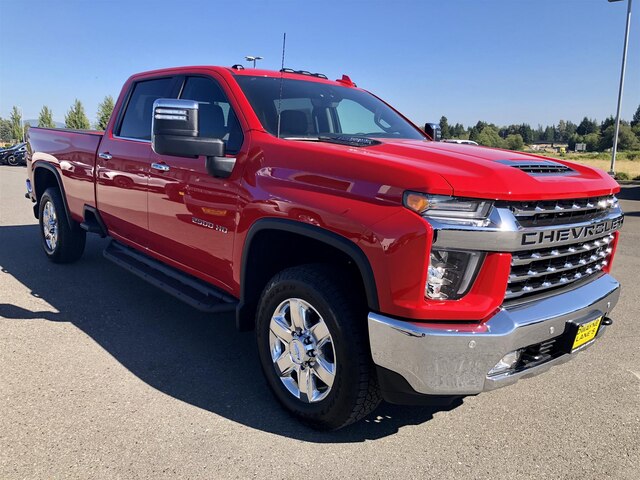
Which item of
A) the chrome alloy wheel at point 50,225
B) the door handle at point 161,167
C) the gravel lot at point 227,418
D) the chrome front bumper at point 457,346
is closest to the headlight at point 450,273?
the chrome front bumper at point 457,346

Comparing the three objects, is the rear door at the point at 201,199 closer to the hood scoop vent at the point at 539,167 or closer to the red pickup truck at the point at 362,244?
the red pickup truck at the point at 362,244

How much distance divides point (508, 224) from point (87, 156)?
14.1 feet

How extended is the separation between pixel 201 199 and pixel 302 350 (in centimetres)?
129

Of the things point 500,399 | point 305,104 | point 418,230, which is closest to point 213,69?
point 305,104

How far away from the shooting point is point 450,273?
7.72ft

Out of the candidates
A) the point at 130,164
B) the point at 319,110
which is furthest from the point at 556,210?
the point at 130,164

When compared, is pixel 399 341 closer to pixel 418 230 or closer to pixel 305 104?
pixel 418 230

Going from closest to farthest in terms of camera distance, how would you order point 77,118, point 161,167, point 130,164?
point 161,167, point 130,164, point 77,118

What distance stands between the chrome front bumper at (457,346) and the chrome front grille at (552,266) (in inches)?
4.0

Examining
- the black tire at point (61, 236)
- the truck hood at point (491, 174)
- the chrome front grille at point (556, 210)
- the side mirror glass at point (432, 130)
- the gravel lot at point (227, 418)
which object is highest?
the side mirror glass at point (432, 130)

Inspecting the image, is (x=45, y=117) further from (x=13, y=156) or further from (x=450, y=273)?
(x=450, y=273)

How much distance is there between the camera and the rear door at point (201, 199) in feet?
10.9

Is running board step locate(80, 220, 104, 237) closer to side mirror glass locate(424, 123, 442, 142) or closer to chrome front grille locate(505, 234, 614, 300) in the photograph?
side mirror glass locate(424, 123, 442, 142)

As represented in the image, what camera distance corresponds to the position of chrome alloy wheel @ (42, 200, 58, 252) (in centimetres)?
599
